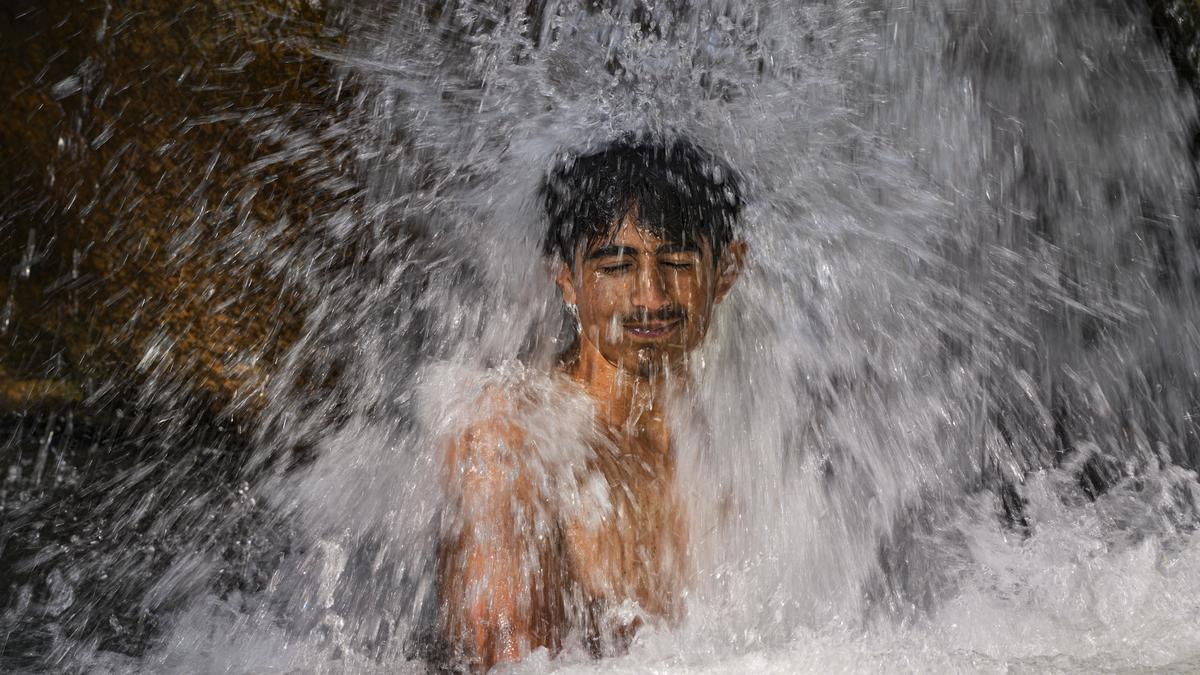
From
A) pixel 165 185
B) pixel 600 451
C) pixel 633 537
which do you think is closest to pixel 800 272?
pixel 600 451

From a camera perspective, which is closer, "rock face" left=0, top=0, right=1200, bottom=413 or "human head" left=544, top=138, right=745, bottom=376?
"human head" left=544, top=138, right=745, bottom=376

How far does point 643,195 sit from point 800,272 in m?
0.94

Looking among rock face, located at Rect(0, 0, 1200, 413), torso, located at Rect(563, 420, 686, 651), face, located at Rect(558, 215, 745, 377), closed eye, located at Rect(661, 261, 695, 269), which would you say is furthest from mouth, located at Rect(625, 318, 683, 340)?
rock face, located at Rect(0, 0, 1200, 413)

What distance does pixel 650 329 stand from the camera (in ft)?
7.86

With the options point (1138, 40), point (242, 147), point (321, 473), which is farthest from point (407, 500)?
point (1138, 40)

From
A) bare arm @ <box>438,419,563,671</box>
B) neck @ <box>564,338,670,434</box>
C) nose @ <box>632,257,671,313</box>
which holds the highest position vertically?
nose @ <box>632,257,671,313</box>

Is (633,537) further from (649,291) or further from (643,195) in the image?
(643,195)

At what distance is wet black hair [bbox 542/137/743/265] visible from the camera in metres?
2.43

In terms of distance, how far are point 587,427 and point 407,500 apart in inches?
23.2

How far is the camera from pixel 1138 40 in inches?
119

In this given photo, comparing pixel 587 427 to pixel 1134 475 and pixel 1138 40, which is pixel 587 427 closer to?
pixel 1134 475

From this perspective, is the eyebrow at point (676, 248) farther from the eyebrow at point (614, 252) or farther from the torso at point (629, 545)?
the torso at point (629, 545)

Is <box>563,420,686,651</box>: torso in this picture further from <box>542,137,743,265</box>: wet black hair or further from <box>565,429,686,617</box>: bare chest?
<box>542,137,743,265</box>: wet black hair

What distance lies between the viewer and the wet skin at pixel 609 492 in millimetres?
2223
